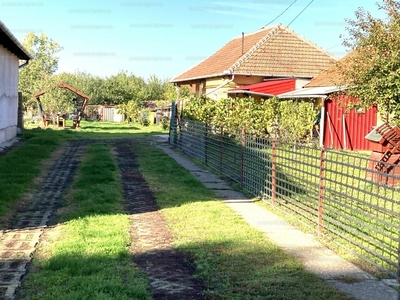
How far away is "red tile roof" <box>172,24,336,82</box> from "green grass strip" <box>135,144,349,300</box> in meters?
19.3

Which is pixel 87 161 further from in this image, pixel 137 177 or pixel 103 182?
pixel 103 182

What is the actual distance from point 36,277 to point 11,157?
447 inches

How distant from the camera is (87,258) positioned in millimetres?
5984

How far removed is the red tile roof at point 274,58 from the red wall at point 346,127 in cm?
706

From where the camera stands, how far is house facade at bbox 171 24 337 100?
94.3ft

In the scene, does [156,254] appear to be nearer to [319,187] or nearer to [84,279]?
[84,279]

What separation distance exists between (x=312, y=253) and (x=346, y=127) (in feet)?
53.0

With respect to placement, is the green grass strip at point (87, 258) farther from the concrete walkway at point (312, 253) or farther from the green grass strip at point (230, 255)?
the concrete walkway at point (312, 253)

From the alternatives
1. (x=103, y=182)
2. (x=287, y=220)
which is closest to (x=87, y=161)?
(x=103, y=182)

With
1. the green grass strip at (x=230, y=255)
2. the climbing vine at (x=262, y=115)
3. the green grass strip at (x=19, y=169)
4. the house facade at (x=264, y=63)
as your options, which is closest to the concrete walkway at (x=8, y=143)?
the green grass strip at (x=19, y=169)

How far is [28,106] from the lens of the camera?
58906 mm

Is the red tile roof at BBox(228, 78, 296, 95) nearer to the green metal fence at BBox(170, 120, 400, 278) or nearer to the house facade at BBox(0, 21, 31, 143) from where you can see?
the green metal fence at BBox(170, 120, 400, 278)

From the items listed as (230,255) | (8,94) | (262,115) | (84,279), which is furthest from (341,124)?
(84,279)

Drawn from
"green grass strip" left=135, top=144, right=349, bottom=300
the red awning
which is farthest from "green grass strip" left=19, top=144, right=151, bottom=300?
the red awning
